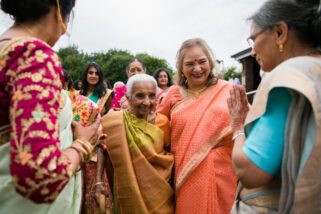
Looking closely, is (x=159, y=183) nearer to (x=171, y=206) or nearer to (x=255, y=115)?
(x=171, y=206)

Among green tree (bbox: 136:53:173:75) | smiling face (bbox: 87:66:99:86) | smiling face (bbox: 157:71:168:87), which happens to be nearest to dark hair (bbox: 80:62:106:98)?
smiling face (bbox: 87:66:99:86)

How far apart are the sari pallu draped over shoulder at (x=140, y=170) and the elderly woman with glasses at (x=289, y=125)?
4.77 ft

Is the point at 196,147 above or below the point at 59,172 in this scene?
below

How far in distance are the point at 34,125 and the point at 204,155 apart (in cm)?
193

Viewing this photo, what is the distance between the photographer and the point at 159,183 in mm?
3119

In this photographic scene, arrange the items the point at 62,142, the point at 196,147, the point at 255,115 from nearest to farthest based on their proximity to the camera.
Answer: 1. the point at 255,115
2. the point at 62,142
3. the point at 196,147

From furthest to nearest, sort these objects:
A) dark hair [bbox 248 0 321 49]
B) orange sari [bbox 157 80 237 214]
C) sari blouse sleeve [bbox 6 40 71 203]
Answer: orange sari [bbox 157 80 237 214], dark hair [bbox 248 0 321 49], sari blouse sleeve [bbox 6 40 71 203]

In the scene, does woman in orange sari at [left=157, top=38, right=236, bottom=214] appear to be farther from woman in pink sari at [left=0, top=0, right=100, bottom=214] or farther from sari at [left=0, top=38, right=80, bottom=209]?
sari at [left=0, top=38, right=80, bottom=209]

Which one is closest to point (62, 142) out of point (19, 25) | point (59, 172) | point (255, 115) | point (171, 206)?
point (59, 172)

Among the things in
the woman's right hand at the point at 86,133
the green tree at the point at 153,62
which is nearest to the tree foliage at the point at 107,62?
the green tree at the point at 153,62

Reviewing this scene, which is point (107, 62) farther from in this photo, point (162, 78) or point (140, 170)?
point (140, 170)

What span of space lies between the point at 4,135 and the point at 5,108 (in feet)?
0.45

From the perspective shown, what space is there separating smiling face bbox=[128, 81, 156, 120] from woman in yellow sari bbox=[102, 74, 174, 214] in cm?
11

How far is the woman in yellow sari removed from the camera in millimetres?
3098
